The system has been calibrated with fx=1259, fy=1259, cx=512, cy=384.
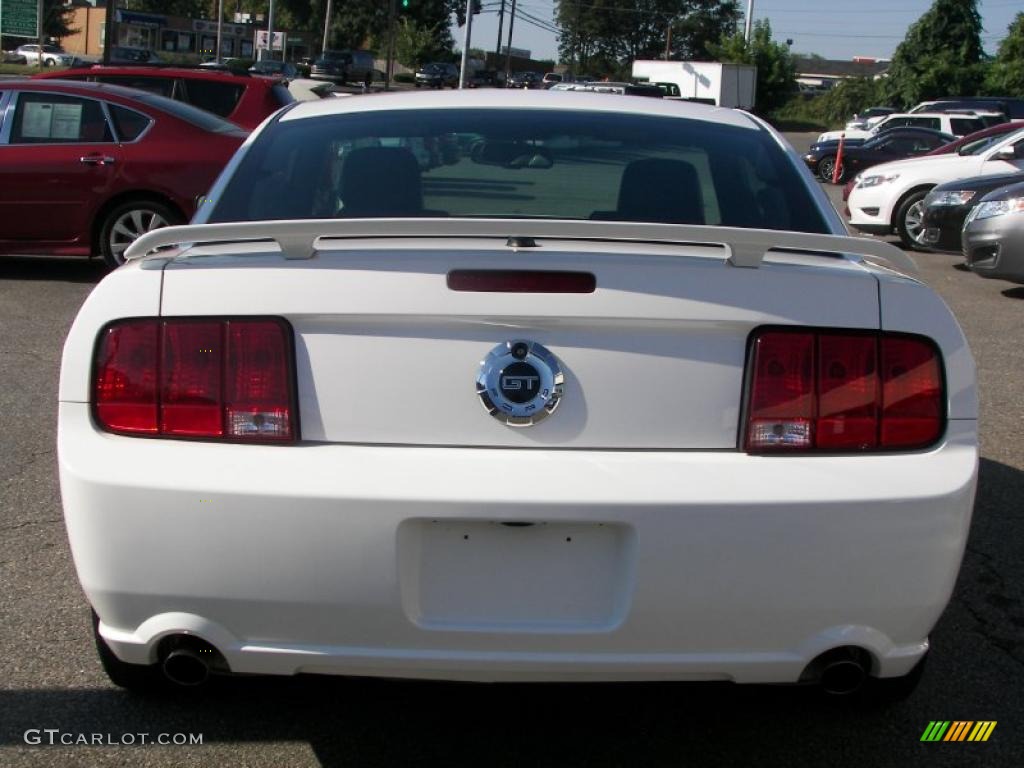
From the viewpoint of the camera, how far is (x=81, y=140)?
33.9ft

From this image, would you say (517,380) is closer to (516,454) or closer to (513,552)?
(516,454)

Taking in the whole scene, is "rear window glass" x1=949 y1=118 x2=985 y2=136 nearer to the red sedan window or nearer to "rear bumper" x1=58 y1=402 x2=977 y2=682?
the red sedan window

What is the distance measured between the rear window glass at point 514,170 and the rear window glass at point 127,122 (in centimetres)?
693

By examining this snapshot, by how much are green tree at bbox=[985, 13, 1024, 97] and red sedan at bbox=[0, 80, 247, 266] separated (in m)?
51.2

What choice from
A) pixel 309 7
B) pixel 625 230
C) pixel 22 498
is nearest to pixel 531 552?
pixel 625 230

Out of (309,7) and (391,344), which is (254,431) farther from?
(309,7)

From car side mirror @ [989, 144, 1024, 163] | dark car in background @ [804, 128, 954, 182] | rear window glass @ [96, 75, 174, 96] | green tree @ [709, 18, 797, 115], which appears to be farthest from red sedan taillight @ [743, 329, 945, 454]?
green tree @ [709, 18, 797, 115]

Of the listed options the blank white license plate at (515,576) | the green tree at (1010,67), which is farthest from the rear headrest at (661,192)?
the green tree at (1010,67)

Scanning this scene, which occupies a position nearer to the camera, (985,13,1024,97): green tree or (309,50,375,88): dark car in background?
(985,13,1024,97): green tree

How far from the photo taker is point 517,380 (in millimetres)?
2590

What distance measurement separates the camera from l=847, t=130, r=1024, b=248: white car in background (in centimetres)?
1498

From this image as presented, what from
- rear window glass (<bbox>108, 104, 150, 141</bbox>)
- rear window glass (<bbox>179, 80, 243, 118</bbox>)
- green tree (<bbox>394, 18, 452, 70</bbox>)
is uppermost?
green tree (<bbox>394, 18, 452, 70</bbox>)

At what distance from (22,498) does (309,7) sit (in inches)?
4421

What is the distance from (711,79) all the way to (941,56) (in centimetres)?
1302
